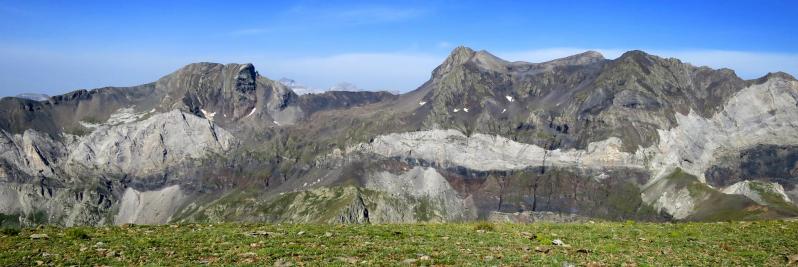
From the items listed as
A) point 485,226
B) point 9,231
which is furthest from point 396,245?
point 9,231

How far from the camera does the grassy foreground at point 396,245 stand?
34.9 meters

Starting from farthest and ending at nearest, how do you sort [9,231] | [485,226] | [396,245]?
[485,226] < [9,231] < [396,245]

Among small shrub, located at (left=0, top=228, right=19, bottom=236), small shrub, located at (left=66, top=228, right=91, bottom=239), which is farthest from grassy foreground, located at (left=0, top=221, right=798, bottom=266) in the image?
small shrub, located at (left=0, top=228, right=19, bottom=236)

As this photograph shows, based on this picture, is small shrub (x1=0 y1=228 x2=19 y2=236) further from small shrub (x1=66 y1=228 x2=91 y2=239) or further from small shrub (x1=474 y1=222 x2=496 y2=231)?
small shrub (x1=474 y1=222 x2=496 y2=231)

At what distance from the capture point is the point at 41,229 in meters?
44.9

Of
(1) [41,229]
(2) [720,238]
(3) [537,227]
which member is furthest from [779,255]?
(1) [41,229]

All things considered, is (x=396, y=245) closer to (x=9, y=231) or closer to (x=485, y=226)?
(x=485, y=226)

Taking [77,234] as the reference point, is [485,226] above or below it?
above

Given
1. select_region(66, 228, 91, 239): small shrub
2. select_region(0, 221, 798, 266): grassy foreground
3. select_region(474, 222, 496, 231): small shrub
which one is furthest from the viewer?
select_region(474, 222, 496, 231): small shrub

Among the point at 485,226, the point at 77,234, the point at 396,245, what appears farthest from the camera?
the point at 485,226

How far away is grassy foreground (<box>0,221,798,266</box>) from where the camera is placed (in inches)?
1373

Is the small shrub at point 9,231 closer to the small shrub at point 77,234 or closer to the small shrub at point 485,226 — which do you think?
the small shrub at point 77,234

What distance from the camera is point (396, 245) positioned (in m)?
40.0

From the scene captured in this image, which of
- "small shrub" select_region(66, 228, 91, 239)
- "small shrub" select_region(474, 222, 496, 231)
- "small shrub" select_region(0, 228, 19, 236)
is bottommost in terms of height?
"small shrub" select_region(0, 228, 19, 236)
